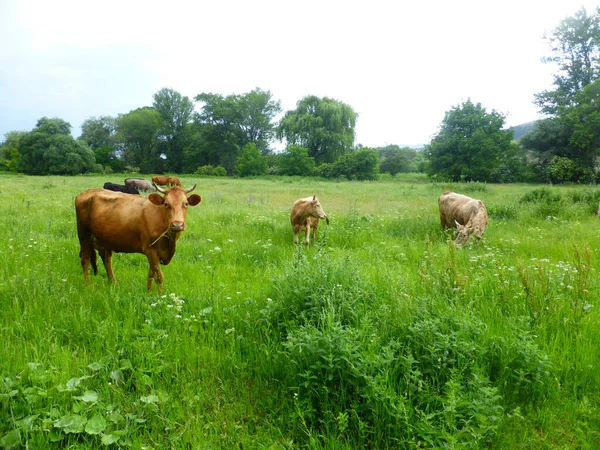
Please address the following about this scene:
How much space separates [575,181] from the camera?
31094 millimetres

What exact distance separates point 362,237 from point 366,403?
623 centimetres

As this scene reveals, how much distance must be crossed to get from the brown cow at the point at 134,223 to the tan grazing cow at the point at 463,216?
5.42m

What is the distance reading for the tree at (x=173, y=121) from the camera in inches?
2793

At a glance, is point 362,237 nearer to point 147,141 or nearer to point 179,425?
point 179,425

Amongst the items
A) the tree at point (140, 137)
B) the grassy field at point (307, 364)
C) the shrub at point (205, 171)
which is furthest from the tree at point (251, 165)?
the grassy field at point (307, 364)

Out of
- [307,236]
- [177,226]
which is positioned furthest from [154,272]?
[307,236]

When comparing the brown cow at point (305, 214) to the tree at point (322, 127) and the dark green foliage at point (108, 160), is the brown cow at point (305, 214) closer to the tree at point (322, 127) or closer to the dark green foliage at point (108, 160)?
the tree at point (322, 127)

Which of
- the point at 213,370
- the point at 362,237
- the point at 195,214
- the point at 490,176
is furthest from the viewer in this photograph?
the point at 490,176

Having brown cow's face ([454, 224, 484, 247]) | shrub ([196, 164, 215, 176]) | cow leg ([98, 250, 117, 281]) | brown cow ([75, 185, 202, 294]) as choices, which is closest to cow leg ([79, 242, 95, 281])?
brown cow ([75, 185, 202, 294])

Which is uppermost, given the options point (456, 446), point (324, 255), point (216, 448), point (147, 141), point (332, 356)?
point (147, 141)

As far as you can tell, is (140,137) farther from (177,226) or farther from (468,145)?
(177,226)

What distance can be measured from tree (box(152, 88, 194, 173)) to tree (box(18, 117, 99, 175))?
1584 centimetres

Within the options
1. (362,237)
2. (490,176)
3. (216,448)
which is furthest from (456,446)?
(490,176)

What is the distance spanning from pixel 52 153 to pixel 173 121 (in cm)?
2416
